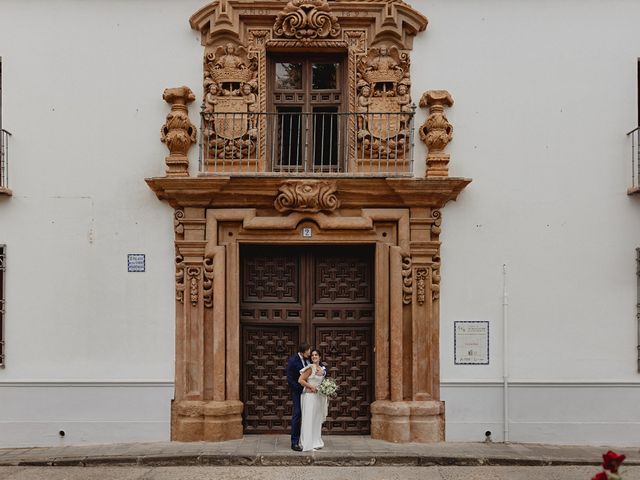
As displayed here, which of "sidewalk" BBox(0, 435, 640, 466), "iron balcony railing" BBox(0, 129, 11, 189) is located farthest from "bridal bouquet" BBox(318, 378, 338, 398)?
"iron balcony railing" BBox(0, 129, 11, 189)

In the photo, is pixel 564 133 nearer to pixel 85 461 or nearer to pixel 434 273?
pixel 434 273

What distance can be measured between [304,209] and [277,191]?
44 cm

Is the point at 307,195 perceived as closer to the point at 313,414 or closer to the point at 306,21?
the point at 306,21

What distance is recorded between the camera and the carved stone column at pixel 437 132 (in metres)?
9.22

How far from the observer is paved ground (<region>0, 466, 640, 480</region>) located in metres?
7.85

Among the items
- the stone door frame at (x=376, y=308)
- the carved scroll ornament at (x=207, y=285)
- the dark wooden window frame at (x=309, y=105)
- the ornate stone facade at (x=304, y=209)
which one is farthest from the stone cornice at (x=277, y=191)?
the carved scroll ornament at (x=207, y=285)

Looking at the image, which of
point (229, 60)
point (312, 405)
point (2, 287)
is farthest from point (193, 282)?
point (229, 60)

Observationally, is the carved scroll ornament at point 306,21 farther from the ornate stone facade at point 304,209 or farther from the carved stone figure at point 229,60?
the carved stone figure at point 229,60

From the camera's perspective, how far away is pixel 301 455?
27.7 ft

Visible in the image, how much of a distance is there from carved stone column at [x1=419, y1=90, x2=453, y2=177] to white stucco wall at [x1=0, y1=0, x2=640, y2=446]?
7.2 inches

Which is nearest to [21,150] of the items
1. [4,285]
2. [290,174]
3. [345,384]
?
[4,285]

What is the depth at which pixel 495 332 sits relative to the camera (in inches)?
367

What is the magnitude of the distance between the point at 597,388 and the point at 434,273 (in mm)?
2705

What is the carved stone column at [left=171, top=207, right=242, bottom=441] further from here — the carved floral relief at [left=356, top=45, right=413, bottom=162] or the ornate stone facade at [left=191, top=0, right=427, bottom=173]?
the carved floral relief at [left=356, top=45, right=413, bottom=162]
